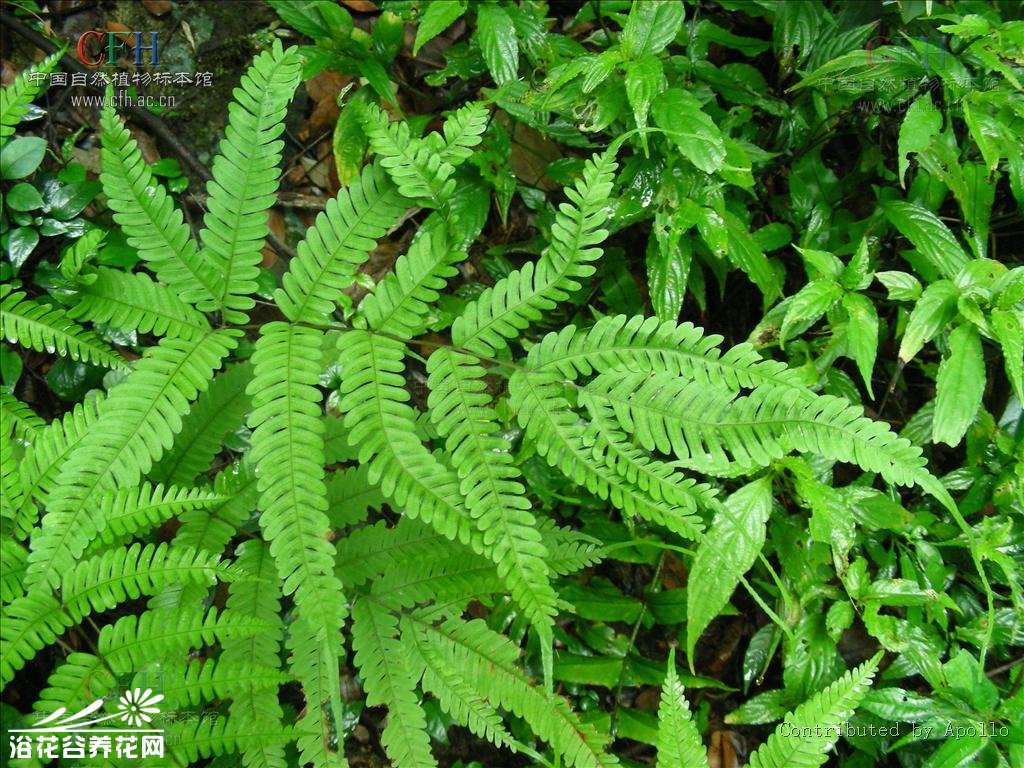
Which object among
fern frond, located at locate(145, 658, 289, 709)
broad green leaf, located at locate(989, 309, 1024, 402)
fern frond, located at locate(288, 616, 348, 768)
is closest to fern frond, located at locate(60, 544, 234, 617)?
fern frond, located at locate(145, 658, 289, 709)

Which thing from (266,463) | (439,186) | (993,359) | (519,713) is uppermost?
(439,186)

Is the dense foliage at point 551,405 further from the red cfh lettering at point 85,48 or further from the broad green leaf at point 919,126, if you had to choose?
the red cfh lettering at point 85,48

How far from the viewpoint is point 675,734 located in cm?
212

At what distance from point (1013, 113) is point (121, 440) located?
2.93 meters

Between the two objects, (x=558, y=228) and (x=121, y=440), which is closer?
(x=121, y=440)

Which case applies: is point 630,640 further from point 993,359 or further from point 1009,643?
point 993,359

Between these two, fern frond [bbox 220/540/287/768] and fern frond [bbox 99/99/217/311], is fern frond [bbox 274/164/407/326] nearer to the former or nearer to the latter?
fern frond [bbox 99/99/217/311]

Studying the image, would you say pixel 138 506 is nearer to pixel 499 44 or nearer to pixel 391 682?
pixel 391 682

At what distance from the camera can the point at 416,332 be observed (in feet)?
7.00

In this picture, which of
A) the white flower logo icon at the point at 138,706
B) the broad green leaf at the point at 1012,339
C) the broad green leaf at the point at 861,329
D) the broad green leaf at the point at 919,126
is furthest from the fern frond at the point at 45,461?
the broad green leaf at the point at 1012,339

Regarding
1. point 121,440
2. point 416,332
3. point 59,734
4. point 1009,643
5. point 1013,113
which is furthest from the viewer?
point 1009,643

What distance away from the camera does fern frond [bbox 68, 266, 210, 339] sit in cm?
199

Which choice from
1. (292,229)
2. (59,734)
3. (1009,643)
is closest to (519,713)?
(59,734)

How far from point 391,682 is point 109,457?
3.40 ft
